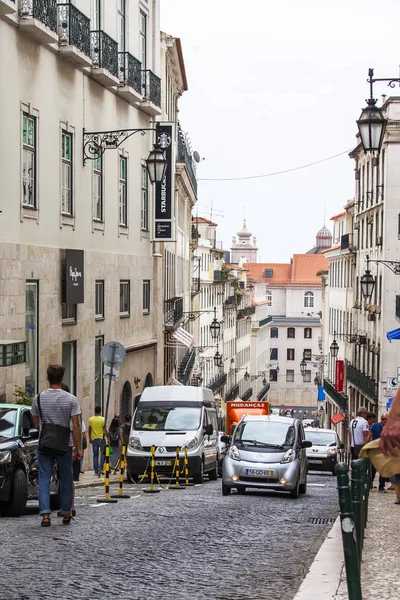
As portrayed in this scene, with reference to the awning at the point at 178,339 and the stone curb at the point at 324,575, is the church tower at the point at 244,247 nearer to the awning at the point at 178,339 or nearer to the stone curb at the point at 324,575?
the awning at the point at 178,339

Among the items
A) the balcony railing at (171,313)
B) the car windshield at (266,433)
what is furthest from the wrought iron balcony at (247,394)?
the car windshield at (266,433)

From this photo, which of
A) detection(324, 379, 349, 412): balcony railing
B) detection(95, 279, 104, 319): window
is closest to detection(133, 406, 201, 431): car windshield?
detection(95, 279, 104, 319): window

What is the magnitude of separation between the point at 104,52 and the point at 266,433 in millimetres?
13122

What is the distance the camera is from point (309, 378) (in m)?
149

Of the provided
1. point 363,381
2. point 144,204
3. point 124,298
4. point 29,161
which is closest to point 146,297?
point 144,204

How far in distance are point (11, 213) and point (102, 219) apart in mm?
8667

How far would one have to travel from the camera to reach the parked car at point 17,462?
1280 centimetres

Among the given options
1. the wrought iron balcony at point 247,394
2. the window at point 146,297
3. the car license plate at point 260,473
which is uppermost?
the window at point 146,297

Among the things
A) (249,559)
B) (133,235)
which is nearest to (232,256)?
(133,235)

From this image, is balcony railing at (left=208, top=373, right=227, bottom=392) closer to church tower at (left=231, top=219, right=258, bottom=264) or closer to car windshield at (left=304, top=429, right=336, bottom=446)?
car windshield at (left=304, top=429, right=336, bottom=446)

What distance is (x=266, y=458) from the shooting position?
64.1ft

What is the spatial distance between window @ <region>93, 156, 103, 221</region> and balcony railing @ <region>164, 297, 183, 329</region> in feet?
38.5

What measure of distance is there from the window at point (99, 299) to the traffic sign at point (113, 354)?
6737 millimetres

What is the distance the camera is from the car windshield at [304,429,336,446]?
3516 centimetres
